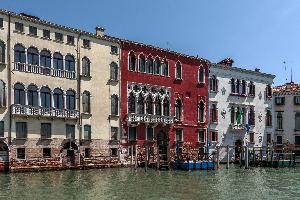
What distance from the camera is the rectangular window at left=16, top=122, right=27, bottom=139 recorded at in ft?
119

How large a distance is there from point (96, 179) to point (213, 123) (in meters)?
23.0

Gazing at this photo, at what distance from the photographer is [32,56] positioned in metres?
37.6

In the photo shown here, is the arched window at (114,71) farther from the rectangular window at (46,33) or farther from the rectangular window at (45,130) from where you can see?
the rectangular window at (45,130)

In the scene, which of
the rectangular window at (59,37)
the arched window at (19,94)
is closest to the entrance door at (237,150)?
the rectangular window at (59,37)

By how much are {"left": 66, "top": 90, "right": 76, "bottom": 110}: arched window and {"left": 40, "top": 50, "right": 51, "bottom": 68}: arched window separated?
9.37 ft

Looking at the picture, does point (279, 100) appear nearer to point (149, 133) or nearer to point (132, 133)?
point (149, 133)

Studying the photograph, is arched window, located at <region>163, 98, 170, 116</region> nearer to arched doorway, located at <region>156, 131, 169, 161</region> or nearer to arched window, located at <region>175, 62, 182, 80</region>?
arched doorway, located at <region>156, 131, 169, 161</region>

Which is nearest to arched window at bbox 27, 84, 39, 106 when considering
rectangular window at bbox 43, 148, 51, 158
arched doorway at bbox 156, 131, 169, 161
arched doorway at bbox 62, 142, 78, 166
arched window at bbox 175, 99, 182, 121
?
rectangular window at bbox 43, 148, 51, 158

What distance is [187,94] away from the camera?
162 feet

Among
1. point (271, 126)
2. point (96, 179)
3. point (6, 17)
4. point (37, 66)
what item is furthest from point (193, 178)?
point (271, 126)

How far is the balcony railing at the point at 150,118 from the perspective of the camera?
43.8 meters

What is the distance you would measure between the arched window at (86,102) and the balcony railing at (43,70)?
6.19 ft

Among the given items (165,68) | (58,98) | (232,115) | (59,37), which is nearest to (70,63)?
(59,37)

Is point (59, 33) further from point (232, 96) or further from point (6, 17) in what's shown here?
point (232, 96)
